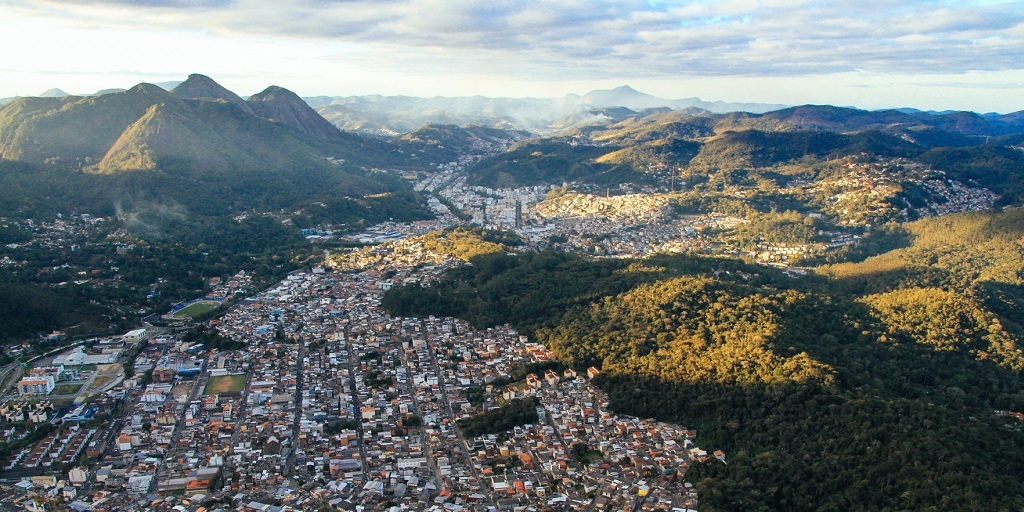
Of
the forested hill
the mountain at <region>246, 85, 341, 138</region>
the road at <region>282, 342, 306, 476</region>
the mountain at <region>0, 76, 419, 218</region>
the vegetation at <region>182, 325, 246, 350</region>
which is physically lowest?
the road at <region>282, 342, 306, 476</region>

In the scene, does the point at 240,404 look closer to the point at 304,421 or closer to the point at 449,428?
the point at 304,421

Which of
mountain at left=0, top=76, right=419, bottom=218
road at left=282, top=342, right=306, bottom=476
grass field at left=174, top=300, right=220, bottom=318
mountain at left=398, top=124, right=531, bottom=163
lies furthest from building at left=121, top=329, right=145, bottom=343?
mountain at left=398, top=124, right=531, bottom=163

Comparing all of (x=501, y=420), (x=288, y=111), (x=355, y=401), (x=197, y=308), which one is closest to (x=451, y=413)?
(x=501, y=420)

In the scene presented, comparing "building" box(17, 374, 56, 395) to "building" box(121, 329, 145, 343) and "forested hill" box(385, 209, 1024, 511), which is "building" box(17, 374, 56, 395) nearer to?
"building" box(121, 329, 145, 343)

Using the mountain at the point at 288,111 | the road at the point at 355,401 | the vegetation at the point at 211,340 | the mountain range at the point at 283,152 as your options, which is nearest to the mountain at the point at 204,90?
the mountain range at the point at 283,152

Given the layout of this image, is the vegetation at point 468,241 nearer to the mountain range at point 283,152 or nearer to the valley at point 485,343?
the valley at point 485,343

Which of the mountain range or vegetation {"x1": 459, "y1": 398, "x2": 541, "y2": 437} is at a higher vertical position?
the mountain range

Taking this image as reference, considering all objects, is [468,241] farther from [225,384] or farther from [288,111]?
[288,111]
